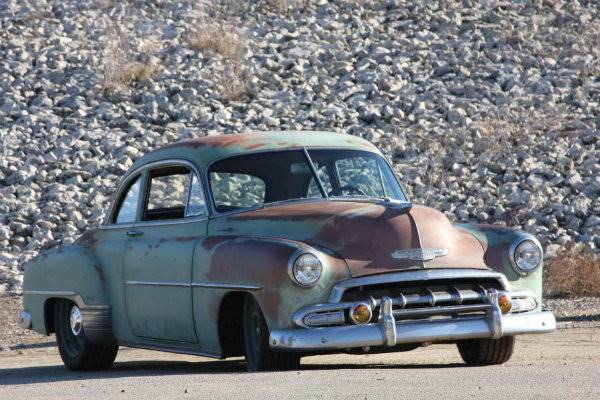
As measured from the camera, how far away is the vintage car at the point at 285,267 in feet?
29.3

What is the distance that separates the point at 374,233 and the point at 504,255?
103cm

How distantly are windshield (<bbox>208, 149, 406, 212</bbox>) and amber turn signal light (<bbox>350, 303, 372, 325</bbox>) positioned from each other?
4.55 feet

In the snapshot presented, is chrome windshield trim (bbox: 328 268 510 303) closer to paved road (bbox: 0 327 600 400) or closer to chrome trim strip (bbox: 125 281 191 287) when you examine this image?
paved road (bbox: 0 327 600 400)

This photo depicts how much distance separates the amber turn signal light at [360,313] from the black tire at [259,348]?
1.89 feet

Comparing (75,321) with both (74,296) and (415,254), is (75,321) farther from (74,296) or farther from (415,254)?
(415,254)

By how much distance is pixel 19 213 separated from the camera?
22.3m

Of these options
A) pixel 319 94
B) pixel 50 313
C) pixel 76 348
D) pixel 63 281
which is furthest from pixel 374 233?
pixel 319 94

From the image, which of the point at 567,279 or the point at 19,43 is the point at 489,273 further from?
the point at 19,43

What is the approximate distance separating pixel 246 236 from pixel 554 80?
1807 centimetres

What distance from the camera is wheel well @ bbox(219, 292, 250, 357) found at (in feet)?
31.4

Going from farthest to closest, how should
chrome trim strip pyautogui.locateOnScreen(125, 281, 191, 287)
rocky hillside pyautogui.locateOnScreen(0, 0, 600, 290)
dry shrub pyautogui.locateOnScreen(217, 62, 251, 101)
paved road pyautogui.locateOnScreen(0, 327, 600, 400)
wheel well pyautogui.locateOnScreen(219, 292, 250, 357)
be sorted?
dry shrub pyautogui.locateOnScreen(217, 62, 251, 101) → rocky hillside pyautogui.locateOnScreen(0, 0, 600, 290) → chrome trim strip pyautogui.locateOnScreen(125, 281, 191, 287) → wheel well pyautogui.locateOnScreen(219, 292, 250, 357) → paved road pyautogui.locateOnScreen(0, 327, 600, 400)

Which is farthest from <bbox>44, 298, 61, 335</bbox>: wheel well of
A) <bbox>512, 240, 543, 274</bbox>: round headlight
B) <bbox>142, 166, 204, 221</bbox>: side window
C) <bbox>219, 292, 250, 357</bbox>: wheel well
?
<bbox>512, 240, 543, 274</bbox>: round headlight

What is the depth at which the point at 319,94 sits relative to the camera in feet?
86.0

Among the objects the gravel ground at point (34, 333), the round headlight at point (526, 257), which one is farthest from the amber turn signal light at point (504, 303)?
the gravel ground at point (34, 333)
